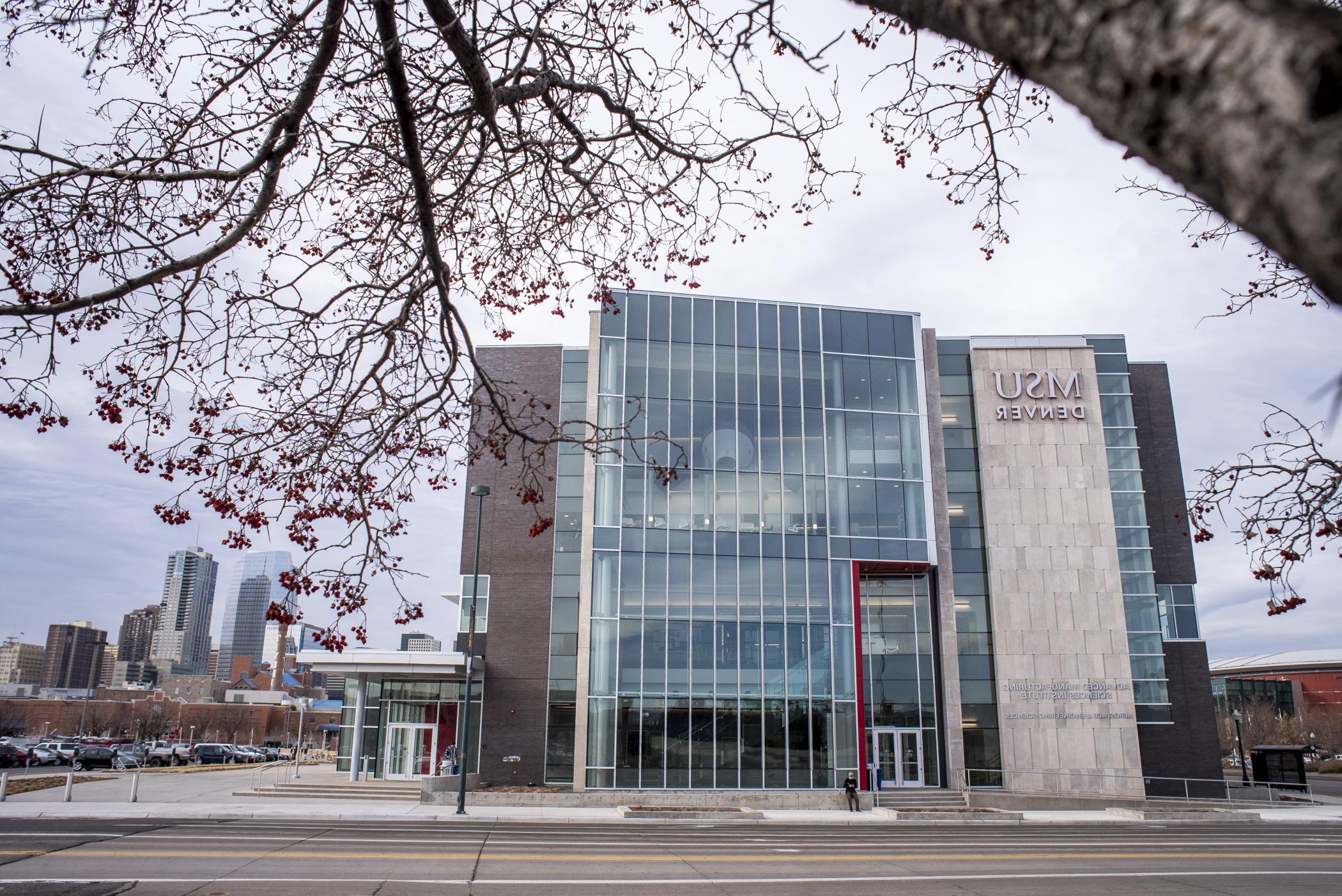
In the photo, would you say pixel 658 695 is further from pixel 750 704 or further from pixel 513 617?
pixel 513 617

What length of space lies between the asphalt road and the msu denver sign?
60.9 ft

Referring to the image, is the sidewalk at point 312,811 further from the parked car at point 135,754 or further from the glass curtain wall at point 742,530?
the parked car at point 135,754

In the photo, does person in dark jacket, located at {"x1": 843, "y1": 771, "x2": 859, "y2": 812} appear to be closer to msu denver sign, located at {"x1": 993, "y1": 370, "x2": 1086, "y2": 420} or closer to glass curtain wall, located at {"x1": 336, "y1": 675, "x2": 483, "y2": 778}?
msu denver sign, located at {"x1": 993, "y1": 370, "x2": 1086, "y2": 420}

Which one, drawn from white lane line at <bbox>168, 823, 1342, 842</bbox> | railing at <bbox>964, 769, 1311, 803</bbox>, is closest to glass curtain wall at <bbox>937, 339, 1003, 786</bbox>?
railing at <bbox>964, 769, 1311, 803</bbox>

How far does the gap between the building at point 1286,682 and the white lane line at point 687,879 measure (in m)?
69.4

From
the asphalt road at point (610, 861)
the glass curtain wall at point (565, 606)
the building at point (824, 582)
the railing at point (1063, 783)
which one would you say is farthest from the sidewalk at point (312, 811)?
the glass curtain wall at point (565, 606)

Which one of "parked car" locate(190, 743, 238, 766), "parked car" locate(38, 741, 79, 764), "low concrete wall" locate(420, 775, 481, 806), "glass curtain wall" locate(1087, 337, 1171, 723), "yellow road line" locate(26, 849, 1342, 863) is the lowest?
"parked car" locate(190, 743, 238, 766)

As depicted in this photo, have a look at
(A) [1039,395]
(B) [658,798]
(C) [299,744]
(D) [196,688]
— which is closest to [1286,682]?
(A) [1039,395]

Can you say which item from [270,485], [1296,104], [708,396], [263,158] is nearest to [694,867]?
[270,485]

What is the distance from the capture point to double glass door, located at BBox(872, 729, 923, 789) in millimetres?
33844

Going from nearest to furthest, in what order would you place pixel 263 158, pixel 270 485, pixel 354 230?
1. pixel 263 158
2. pixel 270 485
3. pixel 354 230

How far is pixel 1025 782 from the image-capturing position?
33.4m

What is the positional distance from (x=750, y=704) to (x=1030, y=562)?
1343 cm

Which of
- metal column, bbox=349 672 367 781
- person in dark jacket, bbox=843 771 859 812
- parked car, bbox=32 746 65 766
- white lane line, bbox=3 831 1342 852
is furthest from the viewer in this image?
parked car, bbox=32 746 65 766
